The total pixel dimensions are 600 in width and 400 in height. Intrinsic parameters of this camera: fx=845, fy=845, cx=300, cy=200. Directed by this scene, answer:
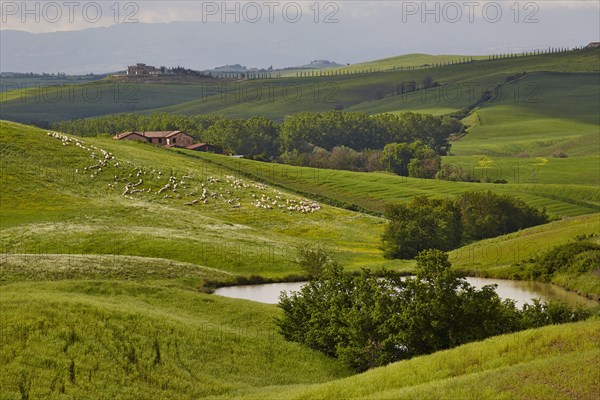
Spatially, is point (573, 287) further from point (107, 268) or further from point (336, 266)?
point (107, 268)

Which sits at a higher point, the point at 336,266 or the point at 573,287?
the point at 336,266

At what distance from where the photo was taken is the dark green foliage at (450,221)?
106m

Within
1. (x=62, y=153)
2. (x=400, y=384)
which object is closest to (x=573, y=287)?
(x=400, y=384)

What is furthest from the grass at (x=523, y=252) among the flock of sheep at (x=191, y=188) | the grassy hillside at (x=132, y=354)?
the grassy hillside at (x=132, y=354)

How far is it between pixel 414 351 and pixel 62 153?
10487cm

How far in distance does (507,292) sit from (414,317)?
118 feet

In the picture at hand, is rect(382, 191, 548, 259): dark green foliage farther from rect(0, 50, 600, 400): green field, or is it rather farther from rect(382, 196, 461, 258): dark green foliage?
rect(0, 50, 600, 400): green field

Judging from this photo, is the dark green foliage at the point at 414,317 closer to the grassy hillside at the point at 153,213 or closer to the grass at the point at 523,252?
the grass at the point at 523,252

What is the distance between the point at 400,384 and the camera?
3091cm

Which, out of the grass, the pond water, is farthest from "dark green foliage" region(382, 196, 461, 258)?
the pond water

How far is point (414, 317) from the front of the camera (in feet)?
141

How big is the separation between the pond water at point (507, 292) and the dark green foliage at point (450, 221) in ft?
75.8

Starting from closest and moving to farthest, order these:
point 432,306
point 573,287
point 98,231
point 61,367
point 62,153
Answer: point 61,367 → point 432,306 → point 573,287 → point 98,231 → point 62,153

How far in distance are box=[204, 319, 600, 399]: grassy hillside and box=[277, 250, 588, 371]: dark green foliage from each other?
7.92 m
